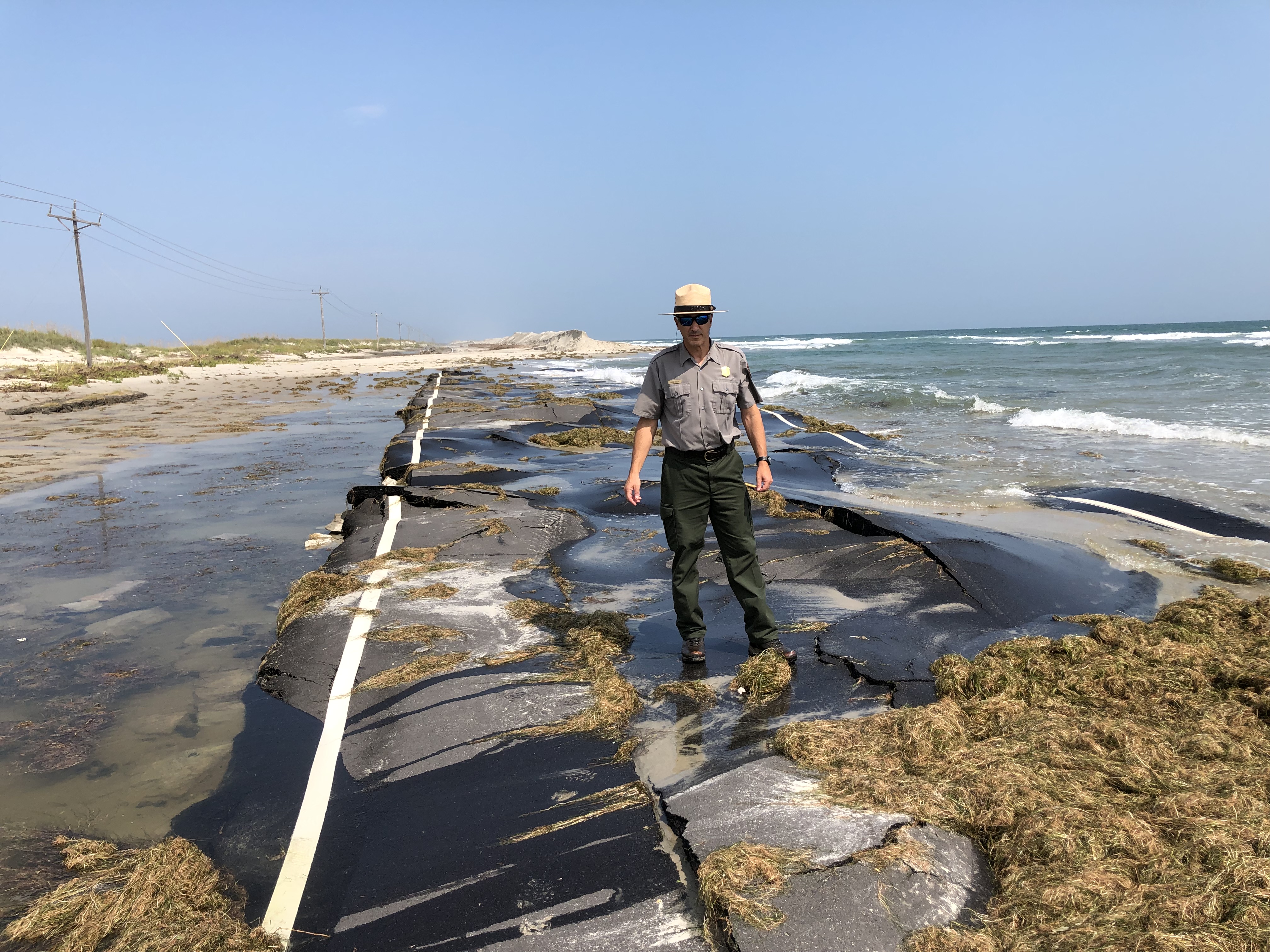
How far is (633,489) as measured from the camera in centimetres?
432

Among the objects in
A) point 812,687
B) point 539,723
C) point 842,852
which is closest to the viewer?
point 842,852

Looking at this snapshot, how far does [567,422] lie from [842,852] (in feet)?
50.9

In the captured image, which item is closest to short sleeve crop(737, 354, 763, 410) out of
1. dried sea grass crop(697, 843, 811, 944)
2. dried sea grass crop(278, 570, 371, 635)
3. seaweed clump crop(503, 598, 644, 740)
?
seaweed clump crop(503, 598, 644, 740)

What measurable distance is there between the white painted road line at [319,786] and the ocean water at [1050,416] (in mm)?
7024

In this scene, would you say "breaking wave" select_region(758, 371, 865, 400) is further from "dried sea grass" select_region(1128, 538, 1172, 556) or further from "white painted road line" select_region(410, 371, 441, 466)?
"dried sea grass" select_region(1128, 538, 1172, 556)

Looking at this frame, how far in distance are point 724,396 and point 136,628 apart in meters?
4.46

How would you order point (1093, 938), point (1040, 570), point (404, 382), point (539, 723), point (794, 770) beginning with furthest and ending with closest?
point (404, 382) < point (1040, 570) < point (539, 723) < point (794, 770) < point (1093, 938)

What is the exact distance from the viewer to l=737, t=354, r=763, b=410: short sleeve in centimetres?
425

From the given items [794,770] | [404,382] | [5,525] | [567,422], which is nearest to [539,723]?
[794,770]

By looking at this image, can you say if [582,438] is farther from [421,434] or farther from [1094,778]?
[1094,778]

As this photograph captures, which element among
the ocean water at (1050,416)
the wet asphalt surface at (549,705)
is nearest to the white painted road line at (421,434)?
the wet asphalt surface at (549,705)

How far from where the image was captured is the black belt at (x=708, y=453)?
13.6ft

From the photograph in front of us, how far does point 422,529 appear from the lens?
23.0 feet

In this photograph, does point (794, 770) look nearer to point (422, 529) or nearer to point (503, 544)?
point (503, 544)
